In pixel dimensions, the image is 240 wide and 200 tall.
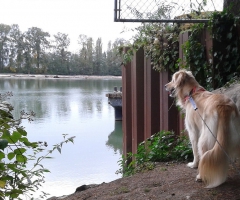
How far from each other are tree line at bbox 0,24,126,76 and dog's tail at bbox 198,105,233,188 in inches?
1274

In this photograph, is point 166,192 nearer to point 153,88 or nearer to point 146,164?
point 146,164

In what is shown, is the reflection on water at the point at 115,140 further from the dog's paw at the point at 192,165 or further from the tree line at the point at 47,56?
the tree line at the point at 47,56

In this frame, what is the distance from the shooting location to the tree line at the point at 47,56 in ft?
139

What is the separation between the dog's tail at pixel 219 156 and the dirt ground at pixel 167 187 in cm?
11

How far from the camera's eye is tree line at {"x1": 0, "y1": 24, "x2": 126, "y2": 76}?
139ft

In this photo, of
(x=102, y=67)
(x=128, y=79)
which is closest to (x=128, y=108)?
(x=128, y=79)

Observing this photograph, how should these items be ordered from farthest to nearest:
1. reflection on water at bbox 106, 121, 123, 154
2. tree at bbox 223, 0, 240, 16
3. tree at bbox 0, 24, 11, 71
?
tree at bbox 0, 24, 11, 71
reflection on water at bbox 106, 121, 123, 154
tree at bbox 223, 0, 240, 16

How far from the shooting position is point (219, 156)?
11.2 ft

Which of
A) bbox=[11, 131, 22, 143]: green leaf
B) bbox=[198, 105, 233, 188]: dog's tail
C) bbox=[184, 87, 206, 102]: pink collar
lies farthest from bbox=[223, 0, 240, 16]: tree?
bbox=[11, 131, 22, 143]: green leaf

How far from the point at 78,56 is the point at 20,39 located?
62.5 feet

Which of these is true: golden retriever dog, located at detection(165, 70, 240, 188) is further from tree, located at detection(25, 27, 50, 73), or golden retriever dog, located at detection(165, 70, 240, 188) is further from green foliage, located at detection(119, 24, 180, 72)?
tree, located at detection(25, 27, 50, 73)

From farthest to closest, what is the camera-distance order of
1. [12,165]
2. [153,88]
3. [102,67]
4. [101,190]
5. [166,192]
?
[102,67] → [153,88] → [101,190] → [166,192] → [12,165]

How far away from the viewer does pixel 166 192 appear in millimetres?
3734

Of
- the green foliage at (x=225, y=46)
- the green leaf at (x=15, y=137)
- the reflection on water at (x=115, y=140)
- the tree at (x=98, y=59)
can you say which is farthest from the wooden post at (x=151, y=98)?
A: the tree at (x=98, y=59)
